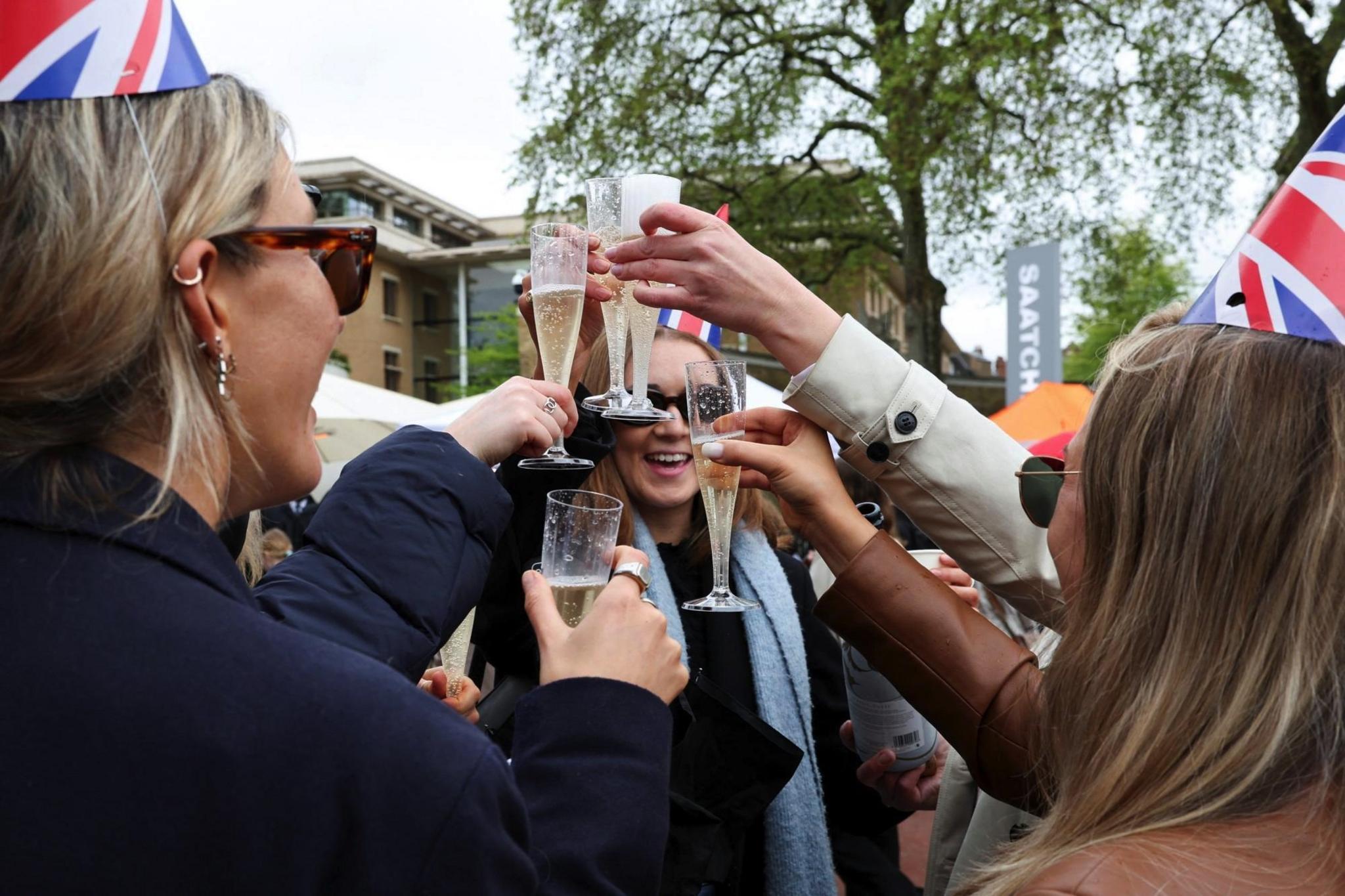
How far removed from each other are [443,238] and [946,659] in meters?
56.0

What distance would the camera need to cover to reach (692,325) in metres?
2.88

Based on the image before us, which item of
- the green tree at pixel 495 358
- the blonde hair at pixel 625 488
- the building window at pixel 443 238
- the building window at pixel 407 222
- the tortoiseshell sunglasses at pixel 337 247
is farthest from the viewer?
the building window at pixel 443 238

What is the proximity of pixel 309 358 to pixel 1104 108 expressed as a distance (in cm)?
1575

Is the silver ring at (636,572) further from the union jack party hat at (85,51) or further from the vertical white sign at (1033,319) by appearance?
the vertical white sign at (1033,319)

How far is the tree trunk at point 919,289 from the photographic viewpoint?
16.3 m

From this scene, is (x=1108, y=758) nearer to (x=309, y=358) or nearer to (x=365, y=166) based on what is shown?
(x=309, y=358)

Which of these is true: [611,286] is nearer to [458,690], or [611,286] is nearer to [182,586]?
[458,690]

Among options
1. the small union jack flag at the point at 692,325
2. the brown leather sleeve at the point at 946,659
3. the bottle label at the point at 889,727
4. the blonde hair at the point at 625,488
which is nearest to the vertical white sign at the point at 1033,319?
the blonde hair at the point at 625,488

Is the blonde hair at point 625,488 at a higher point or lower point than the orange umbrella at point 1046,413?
higher

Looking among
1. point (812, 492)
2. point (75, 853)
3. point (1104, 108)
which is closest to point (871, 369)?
point (812, 492)

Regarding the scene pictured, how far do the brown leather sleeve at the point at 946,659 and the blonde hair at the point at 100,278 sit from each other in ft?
3.94

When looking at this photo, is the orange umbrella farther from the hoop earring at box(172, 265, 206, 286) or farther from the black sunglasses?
the hoop earring at box(172, 265, 206, 286)

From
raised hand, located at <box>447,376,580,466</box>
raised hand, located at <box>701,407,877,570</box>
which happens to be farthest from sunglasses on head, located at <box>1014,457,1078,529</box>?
raised hand, located at <box>447,376,580,466</box>

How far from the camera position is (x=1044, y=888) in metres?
1.26
